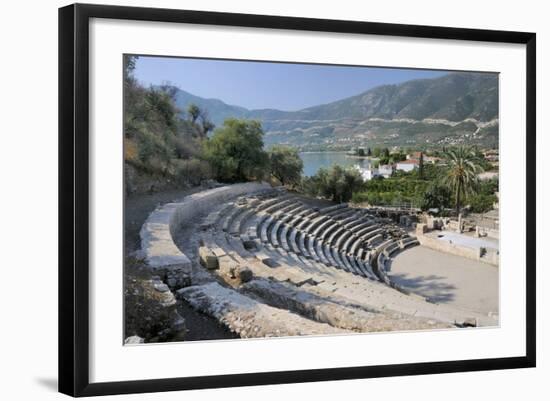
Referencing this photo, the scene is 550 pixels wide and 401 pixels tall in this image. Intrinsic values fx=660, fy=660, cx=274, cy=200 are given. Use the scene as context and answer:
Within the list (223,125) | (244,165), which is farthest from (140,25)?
(244,165)

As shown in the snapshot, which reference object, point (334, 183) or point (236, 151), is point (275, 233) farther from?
point (236, 151)

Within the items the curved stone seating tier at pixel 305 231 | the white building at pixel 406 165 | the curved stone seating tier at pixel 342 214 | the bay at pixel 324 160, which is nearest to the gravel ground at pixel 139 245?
the curved stone seating tier at pixel 305 231

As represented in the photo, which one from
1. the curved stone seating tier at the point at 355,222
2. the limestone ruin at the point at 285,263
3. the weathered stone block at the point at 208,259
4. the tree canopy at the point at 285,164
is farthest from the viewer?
the curved stone seating tier at the point at 355,222

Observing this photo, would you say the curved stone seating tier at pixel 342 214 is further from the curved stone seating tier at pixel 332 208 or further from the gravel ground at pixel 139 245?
the gravel ground at pixel 139 245

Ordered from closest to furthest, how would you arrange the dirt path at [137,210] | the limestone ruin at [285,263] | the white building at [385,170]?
1. the dirt path at [137,210]
2. the limestone ruin at [285,263]
3. the white building at [385,170]

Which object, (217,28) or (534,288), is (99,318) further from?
(534,288)

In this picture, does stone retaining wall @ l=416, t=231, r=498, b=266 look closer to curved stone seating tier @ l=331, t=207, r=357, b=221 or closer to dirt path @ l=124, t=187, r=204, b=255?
curved stone seating tier @ l=331, t=207, r=357, b=221

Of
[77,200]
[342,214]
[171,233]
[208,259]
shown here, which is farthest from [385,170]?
[77,200]
